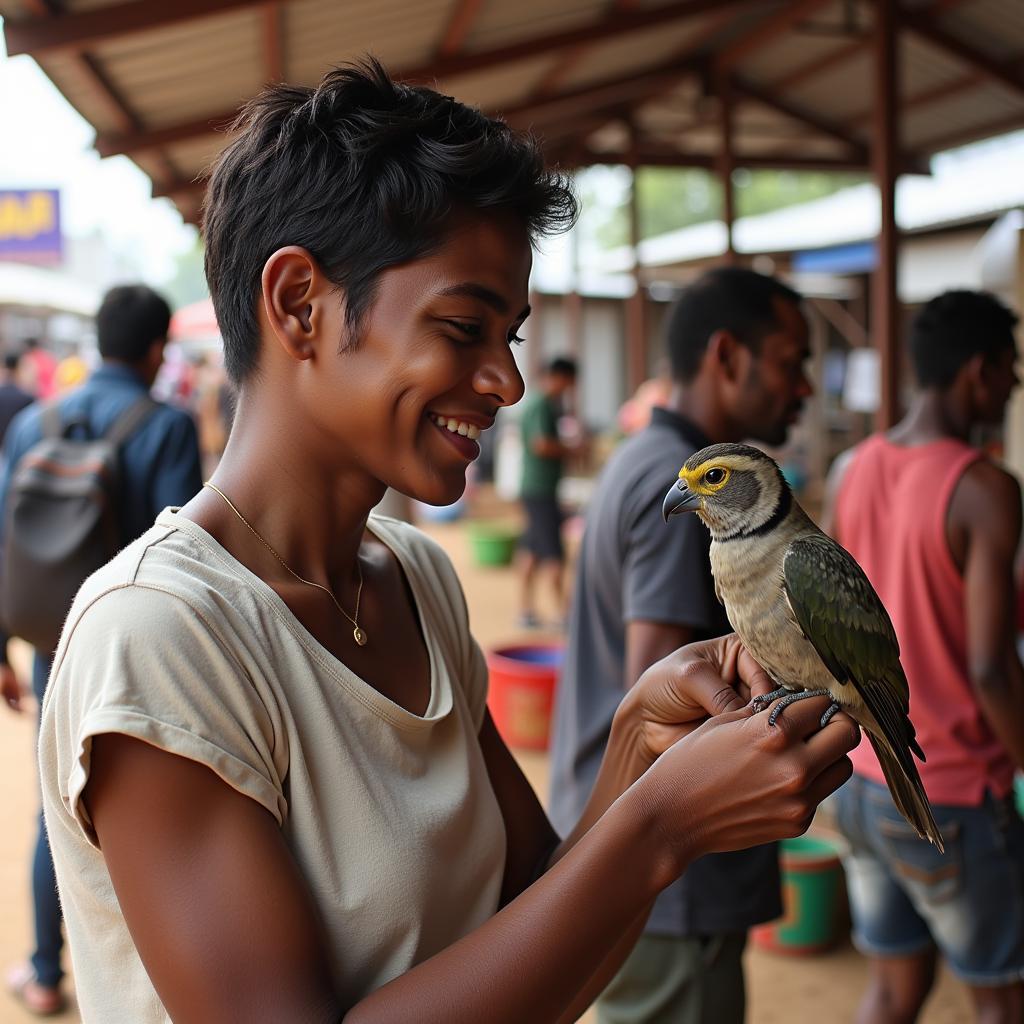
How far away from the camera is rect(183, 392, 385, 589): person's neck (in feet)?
4.14

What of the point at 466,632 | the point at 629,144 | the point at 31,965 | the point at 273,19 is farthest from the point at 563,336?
the point at 466,632

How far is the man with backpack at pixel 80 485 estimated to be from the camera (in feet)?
10.7

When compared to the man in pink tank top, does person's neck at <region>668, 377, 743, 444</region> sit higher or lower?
higher

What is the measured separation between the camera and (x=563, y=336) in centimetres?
2164

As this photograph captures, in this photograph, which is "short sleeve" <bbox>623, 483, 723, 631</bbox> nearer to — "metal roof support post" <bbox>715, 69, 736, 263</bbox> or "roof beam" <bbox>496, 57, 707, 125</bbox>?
"metal roof support post" <bbox>715, 69, 736, 263</bbox>

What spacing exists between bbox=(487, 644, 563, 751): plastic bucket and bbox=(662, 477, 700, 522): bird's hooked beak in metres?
4.34

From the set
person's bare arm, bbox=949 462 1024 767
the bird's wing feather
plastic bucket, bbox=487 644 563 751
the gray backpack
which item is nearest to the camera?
the bird's wing feather

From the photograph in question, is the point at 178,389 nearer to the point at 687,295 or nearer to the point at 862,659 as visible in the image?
the point at 687,295

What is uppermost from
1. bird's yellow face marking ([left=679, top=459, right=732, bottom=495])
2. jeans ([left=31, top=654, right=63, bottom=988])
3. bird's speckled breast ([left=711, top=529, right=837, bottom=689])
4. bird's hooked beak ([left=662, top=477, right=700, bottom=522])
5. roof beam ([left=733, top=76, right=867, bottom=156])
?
roof beam ([left=733, top=76, right=867, bottom=156])

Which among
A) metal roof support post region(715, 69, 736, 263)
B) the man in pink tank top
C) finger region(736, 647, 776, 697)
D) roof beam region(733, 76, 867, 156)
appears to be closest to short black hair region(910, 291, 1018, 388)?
the man in pink tank top

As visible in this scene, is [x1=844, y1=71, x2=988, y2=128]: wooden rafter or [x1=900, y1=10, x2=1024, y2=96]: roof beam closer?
[x1=900, y1=10, x2=1024, y2=96]: roof beam

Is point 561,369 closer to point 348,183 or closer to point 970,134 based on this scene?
point 970,134

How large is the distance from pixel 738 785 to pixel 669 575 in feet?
4.09

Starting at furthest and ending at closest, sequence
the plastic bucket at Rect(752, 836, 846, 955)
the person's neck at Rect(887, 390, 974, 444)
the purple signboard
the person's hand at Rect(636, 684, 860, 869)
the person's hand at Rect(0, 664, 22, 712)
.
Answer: the purple signboard < the plastic bucket at Rect(752, 836, 846, 955) < the person's hand at Rect(0, 664, 22, 712) < the person's neck at Rect(887, 390, 974, 444) < the person's hand at Rect(636, 684, 860, 869)
